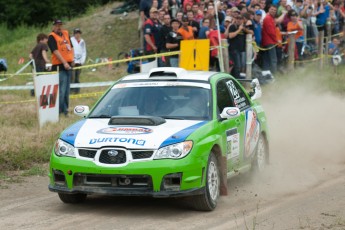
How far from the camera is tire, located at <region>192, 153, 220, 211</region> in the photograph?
960cm

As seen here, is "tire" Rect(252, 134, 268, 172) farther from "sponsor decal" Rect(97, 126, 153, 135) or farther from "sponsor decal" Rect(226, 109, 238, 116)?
"sponsor decal" Rect(97, 126, 153, 135)

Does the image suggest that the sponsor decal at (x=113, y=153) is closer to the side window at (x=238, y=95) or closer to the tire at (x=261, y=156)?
the side window at (x=238, y=95)

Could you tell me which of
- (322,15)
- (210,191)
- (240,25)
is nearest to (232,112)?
(210,191)

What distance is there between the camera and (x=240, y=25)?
20.5m

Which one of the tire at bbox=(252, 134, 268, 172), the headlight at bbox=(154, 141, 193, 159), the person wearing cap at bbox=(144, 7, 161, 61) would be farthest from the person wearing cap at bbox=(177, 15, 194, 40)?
the headlight at bbox=(154, 141, 193, 159)

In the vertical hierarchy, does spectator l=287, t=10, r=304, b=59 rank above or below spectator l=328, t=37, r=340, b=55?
above

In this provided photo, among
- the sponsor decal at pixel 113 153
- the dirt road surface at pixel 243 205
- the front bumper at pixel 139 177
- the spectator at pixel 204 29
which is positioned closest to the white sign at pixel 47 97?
the dirt road surface at pixel 243 205

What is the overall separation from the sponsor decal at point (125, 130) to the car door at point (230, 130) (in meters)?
1.12

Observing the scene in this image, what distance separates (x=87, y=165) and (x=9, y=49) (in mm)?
23024

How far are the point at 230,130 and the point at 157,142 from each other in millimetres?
1586

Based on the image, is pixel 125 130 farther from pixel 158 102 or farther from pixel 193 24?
pixel 193 24

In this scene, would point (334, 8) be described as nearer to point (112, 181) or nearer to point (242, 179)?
point (242, 179)

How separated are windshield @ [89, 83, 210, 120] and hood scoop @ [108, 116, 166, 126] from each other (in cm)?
37

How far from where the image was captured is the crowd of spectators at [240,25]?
2039 cm
